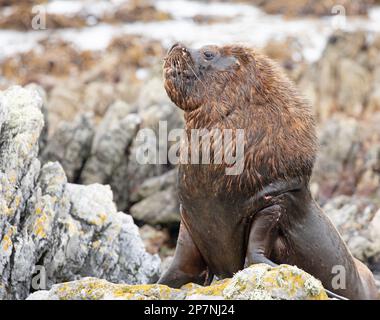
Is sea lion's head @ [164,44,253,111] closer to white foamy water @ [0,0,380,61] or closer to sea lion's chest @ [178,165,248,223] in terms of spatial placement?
sea lion's chest @ [178,165,248,223]

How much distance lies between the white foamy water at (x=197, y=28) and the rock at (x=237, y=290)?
3072 centimetres

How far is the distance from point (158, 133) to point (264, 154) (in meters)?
9.86

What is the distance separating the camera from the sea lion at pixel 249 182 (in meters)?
5.96

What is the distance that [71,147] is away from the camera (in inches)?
558

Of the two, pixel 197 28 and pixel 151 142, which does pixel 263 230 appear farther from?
pixel 197 28

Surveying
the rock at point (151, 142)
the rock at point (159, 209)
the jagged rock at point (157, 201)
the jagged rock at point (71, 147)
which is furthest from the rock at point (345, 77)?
the rock at point (159, 209)

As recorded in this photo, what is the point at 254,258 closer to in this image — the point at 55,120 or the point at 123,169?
the point at 123,169

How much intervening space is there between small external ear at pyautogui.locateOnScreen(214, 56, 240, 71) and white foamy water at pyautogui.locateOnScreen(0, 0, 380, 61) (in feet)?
96.1

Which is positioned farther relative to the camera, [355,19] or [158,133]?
[355,19]

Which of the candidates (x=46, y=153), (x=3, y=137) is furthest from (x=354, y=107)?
(x=3, y=137)

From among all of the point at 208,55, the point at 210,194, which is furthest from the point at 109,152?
the point at 210,194

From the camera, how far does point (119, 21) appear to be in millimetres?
43312

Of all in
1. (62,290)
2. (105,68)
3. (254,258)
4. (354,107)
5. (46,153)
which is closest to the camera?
(62,290)

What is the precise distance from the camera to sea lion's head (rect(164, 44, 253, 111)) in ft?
20.6
